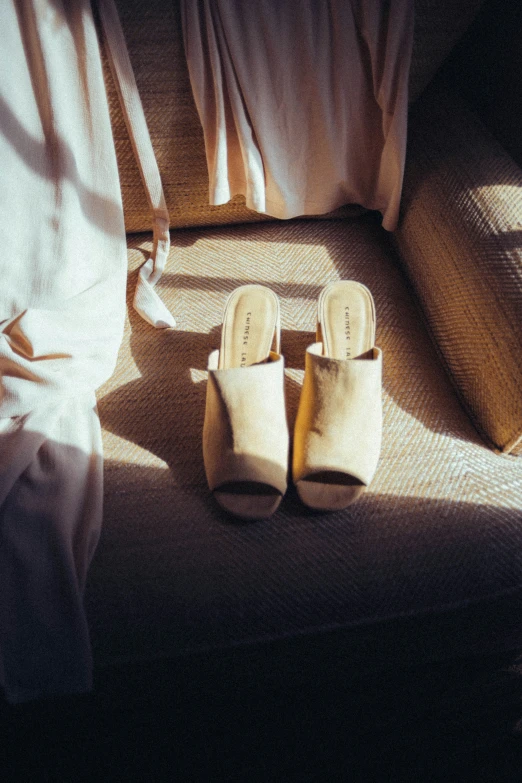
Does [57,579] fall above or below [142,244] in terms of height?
below

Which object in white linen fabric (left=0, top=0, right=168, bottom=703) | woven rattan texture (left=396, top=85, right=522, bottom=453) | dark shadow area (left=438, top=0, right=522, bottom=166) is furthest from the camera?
dark shadow area (left=438, top=0, right=522, bottom=166)

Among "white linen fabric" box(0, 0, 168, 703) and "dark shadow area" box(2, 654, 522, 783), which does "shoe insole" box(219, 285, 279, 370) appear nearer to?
"white linen fabric" box(0, 0, 168, 703)

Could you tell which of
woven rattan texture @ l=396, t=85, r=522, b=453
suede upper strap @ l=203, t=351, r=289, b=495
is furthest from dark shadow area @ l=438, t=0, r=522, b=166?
suede upper strap @ l=203, t=351, r=289, b=495

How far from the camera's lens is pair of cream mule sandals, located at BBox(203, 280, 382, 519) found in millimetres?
700

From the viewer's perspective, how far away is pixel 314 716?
0.84 metres

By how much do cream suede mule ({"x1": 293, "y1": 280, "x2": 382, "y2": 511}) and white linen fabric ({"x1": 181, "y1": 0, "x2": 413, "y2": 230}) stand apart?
0.36 meters

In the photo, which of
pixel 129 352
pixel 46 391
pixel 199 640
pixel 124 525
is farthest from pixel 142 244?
pixel 199 640

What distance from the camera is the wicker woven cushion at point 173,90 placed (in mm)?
828

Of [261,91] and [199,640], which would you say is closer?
[199,640]

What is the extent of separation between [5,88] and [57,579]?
0.72 metres

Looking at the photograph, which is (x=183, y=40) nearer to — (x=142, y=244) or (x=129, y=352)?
(x=142, y=244)

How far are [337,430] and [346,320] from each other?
23 cm

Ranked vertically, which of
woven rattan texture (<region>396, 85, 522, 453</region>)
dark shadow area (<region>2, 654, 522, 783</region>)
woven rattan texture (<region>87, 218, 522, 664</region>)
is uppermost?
woven rattan texture (<region>396, 85, 522, 453</region>)

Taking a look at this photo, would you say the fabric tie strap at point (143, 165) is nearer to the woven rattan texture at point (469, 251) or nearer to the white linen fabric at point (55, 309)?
the white linen fabric at point (55, 309)
